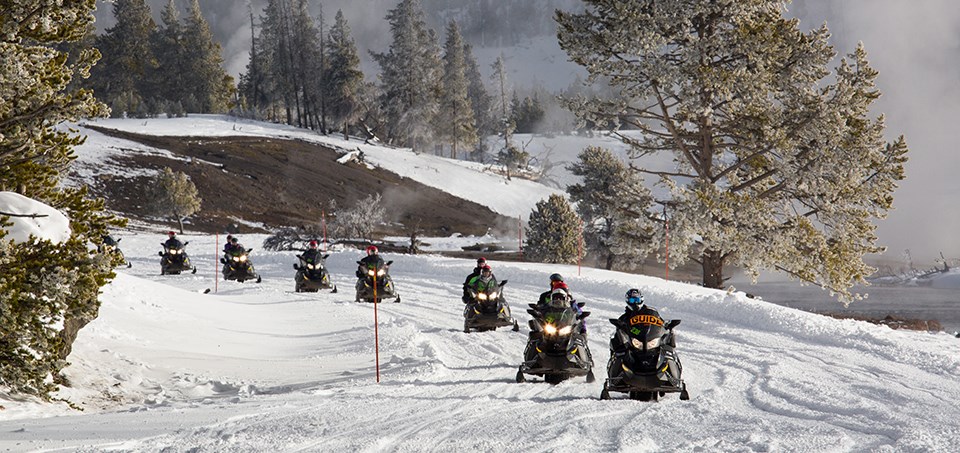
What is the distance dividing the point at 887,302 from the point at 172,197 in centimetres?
4546

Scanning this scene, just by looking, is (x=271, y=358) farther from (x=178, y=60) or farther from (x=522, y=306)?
(x=178, y=60)

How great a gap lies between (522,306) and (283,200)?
48.3 meters

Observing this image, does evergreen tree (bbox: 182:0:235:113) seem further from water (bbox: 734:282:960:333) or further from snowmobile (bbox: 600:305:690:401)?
snowmobile (bbox: 600:305:690:401)

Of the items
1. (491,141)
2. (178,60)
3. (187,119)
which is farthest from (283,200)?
(491,141)

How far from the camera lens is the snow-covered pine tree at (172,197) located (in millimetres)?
51875

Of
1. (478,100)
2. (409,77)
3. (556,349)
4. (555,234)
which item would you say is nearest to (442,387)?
(556,349)

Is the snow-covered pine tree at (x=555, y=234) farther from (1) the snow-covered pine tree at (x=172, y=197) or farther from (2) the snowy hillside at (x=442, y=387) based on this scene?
(1) the snow-covered pine tree at (x=172, y=197)

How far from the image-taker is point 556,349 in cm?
1023

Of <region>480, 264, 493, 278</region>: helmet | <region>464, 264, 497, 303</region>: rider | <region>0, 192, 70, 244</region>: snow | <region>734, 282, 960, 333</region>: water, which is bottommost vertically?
<region>734, 282, 960, 333</region>: water

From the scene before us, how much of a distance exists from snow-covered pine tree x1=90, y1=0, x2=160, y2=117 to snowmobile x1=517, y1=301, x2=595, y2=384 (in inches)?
3653

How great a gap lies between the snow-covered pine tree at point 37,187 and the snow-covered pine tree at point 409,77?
77.3 metres

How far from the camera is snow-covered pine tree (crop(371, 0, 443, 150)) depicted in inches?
3388

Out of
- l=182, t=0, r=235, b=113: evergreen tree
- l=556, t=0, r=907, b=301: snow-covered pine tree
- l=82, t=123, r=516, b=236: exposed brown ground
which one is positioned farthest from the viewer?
l=182, t=0, r=235, b=113: evergreen tree

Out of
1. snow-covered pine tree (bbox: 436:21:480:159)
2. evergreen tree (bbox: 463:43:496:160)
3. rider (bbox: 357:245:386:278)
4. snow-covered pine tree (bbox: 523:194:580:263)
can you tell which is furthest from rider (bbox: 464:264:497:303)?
evergreen tree (bbox: 463:43:496:160)
